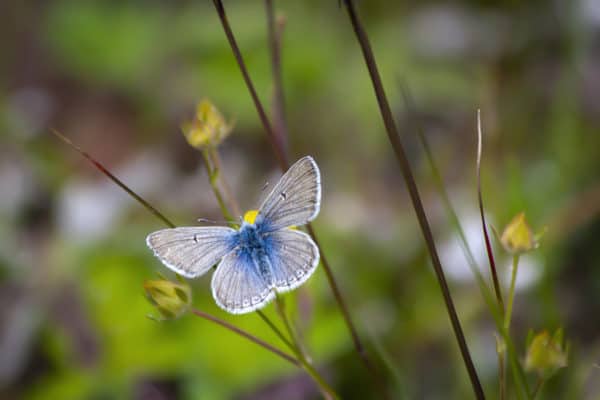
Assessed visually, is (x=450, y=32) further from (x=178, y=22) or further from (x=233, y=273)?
(x=233, y=273)

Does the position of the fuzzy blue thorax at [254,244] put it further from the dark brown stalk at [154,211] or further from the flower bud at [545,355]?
the flower bud at [545,355]

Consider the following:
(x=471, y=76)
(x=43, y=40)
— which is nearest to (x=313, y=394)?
(x=471, y=76)

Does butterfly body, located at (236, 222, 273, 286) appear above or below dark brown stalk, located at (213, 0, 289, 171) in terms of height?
below

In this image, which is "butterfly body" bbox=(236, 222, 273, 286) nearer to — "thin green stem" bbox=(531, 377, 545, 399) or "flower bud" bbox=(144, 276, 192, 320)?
"flower bud" bbox=(144, 276, 192, 320)

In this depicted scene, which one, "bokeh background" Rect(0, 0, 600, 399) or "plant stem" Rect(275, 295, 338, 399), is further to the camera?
"bokeh background" Rect(0, 0, 600, 399)

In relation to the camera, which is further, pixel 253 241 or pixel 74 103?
pixel 74 103

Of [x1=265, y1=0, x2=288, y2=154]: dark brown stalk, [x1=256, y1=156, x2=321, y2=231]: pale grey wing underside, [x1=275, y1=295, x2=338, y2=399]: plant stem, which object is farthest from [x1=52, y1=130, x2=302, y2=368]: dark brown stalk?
[x1=265, y1=0, x2=288, y2=154]: dark brown stalk

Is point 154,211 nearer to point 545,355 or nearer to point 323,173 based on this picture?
point 545,355
